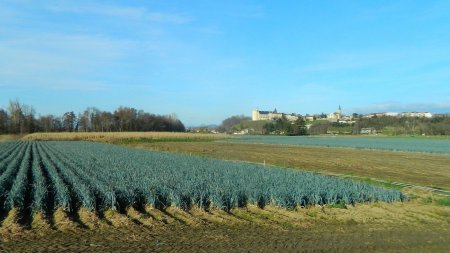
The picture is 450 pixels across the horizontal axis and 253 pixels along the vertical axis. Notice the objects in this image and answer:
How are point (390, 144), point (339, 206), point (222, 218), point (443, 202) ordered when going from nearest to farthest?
1. point (222, 218)
2. point (339, 206)
3. point (443, 202)
4. point (390, 144)

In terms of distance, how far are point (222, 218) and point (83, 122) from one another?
119m

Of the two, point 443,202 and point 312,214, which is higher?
point 312,214

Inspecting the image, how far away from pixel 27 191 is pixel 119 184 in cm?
327

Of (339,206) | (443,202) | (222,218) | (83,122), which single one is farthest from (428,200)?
(83,122)

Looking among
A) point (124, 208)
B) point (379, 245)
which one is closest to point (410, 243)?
point (379, 245)

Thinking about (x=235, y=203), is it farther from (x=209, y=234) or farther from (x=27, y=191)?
(x=27, y=191)

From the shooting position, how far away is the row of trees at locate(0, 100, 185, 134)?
10525cm

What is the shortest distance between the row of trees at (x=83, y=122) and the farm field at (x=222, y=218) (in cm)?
9954

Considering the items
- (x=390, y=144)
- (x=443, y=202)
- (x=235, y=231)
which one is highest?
(x=235, y=231)

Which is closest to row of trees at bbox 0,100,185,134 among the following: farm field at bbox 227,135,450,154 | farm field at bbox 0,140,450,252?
farm field at bbox 227,135,450,154

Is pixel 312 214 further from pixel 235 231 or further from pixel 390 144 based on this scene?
pixel 390 144

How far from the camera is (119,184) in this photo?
15.1 metres

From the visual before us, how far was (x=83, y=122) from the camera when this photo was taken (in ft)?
403

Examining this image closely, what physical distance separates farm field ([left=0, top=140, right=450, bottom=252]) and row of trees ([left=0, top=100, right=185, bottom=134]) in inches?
3919
